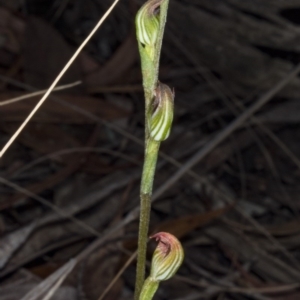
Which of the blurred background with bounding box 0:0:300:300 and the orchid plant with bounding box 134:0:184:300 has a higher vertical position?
the blurred background with bounding box 0:0:300:300

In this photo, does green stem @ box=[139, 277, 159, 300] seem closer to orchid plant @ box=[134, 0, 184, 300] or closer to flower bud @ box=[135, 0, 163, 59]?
orchid plant @ box=[134, 0, 184, 300]

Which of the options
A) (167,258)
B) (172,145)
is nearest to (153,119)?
(167,258)

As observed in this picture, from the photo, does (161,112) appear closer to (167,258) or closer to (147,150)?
(147,150)

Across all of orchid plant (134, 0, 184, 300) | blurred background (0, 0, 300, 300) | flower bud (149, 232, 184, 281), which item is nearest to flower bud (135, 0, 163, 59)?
orchid plant (134, 0, 184, 300)

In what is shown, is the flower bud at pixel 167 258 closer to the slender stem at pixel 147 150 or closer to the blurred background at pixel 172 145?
the slender stem at pixel 147 150

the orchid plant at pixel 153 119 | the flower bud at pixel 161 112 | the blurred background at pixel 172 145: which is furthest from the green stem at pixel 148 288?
the blurred background at pixel 172 145

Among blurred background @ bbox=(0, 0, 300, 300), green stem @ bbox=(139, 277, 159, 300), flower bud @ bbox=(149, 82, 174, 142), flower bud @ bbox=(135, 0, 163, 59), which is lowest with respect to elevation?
green stem @ bbox=(139, 277, 159, 300)

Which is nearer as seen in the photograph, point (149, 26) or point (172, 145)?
point (149, 26)
